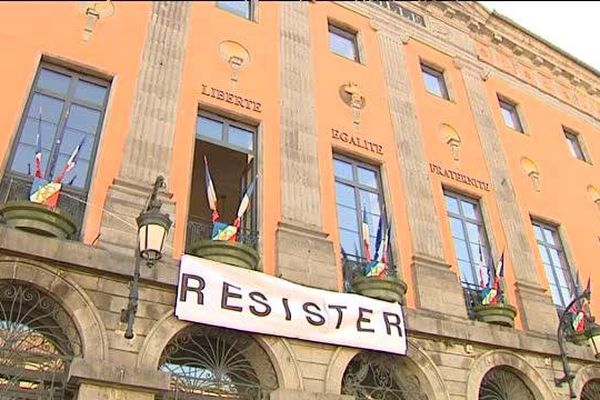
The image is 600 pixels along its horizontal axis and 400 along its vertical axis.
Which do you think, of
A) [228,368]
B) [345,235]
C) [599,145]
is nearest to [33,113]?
[228,368]

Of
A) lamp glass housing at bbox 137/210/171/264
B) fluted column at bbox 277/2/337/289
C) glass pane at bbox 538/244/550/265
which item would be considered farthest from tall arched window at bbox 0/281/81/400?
glass pane at bbox 538/244/550/265

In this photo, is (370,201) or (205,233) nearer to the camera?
(205,233)

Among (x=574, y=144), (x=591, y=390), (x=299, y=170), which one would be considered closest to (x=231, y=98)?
(x=299, y=170)

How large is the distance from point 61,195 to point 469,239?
8.76 metres

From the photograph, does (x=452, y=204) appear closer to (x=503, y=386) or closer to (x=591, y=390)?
(x=503, y=386)

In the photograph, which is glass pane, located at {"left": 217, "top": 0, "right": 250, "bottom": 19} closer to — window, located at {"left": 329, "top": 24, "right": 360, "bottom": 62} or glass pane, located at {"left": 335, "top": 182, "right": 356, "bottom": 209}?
window, located at {"left": 329, "top": 24, "right": 360, "bottom": 62}

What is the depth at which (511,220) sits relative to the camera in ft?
46.8

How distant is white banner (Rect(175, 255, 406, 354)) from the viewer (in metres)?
8.66

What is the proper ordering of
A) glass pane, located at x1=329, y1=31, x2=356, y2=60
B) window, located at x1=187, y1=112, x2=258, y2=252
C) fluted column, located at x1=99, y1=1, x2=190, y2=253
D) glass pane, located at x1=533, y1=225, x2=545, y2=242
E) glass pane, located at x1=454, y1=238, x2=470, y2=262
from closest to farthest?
fluted column, located at x1=99, y1=1, x2=190, y2=253 < window, located at x1=187, y1=112, x2=258, y2=252 < glass pane, located at x1=454, y1=238, x2=470, y2=262 < glass pane, located at x1=329, y1=31, x2=356, y2=60 < glass pane, located at x1=533, y1=225, x2=545, y2=242

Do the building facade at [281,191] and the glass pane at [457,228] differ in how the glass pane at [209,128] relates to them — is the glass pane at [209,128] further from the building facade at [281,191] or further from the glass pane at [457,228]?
the glass pane at [457,228]

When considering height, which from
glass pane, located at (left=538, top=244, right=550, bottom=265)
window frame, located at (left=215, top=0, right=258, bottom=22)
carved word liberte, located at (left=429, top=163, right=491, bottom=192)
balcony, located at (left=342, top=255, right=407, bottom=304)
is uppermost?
window frame, located at (left=215, top=0, right=258, bottom=22)

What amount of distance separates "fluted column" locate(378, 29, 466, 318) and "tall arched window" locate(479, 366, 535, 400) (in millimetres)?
1285

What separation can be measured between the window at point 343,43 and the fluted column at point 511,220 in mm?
3591

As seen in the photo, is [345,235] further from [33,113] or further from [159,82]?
[33,113]
